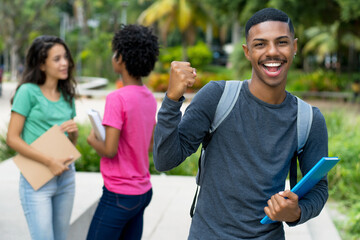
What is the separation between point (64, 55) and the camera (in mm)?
2988

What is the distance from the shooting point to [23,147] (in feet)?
8.91

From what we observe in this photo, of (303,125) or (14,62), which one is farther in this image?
(14,62)

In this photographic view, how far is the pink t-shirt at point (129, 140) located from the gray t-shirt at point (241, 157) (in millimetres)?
918

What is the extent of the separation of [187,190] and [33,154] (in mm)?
2816

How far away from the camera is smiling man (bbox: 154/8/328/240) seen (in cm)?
166

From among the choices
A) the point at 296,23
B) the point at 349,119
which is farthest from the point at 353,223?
the point at 296,23

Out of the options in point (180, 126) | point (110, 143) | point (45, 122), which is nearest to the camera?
point (180, 126)

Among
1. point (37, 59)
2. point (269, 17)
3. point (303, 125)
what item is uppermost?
point (269, 17)

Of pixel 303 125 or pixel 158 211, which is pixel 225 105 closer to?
pixel 303 125

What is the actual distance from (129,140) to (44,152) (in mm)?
580

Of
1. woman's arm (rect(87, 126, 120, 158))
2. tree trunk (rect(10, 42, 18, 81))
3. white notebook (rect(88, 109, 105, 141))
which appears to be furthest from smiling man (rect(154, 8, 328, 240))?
tree trunk (rect(10, 42, 18, 81))

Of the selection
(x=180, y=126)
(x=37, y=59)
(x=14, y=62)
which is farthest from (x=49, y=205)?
(x=14, y=62)

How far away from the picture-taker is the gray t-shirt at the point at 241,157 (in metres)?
1.66

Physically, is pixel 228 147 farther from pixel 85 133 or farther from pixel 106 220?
pixel 85 133
